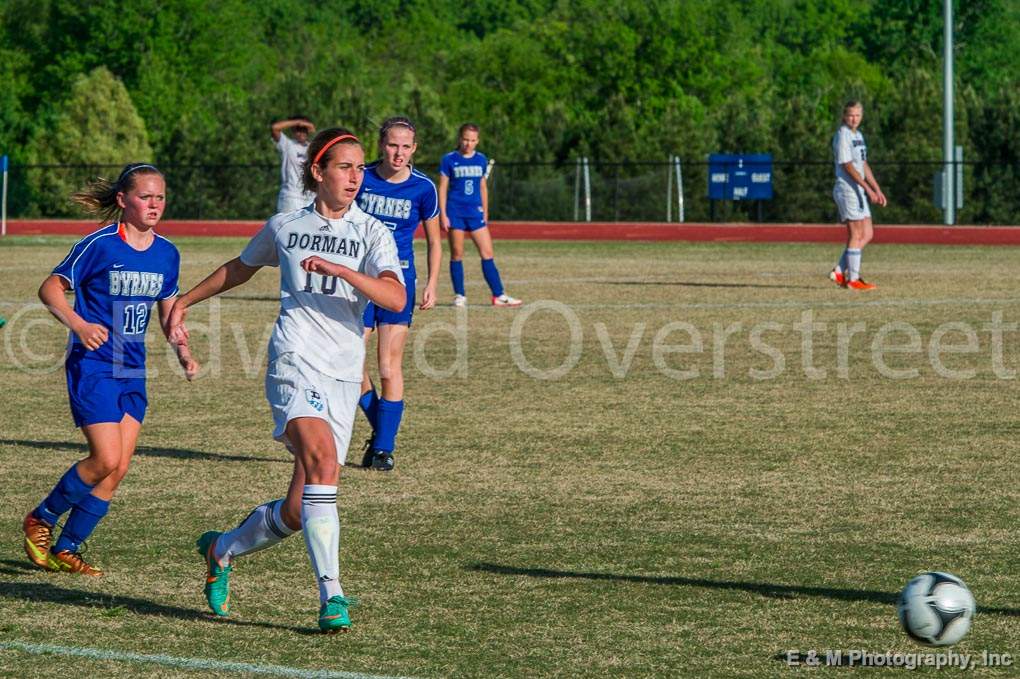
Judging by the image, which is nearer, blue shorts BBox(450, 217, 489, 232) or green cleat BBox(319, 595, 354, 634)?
green cleat BBox(319, 595, 354, 634)

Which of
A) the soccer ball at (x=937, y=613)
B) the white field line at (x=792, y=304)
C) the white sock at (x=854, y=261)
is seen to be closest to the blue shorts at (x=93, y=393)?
the soccer ball at (x=937, y=613)

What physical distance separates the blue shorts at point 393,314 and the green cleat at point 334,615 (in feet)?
13.2

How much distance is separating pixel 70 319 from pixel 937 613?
11.9ft

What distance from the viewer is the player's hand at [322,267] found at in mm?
5906

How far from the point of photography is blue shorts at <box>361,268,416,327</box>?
10102 millimetres

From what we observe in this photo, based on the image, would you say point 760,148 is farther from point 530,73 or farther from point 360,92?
point 530,73

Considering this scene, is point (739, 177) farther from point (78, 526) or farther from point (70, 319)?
point (70, 319)

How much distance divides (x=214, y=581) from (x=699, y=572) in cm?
207

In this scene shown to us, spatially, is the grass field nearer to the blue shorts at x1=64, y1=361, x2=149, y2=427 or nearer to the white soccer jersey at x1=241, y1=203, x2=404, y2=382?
the blue shorts at x1=64, y1=361, x2=149, y2=427

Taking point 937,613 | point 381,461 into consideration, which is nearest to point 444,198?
point 381,461

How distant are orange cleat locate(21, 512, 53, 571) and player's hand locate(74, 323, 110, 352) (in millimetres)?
893

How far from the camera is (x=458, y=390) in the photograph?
12.9m

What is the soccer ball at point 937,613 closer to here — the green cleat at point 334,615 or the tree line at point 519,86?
the green cleat at point 334,615

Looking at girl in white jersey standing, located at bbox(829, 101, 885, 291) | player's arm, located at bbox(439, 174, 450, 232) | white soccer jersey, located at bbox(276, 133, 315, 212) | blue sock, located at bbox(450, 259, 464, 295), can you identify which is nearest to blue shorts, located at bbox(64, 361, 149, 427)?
player's arm, located at bbox(439, 174, 450, 232)
